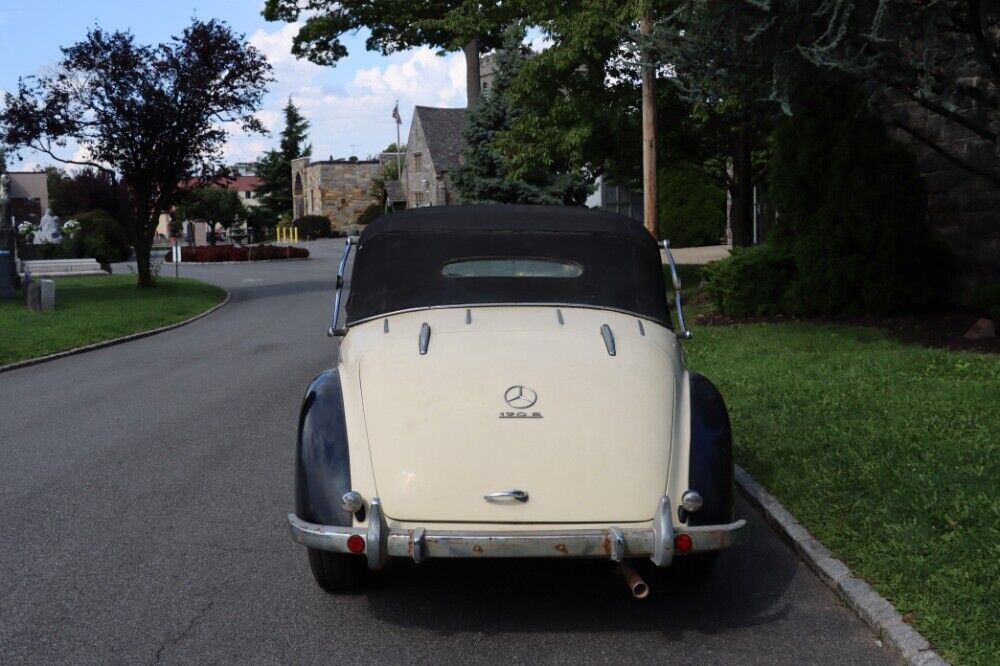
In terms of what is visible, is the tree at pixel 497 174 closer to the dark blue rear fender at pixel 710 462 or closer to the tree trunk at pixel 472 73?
the tree trunk at pixel 472 73

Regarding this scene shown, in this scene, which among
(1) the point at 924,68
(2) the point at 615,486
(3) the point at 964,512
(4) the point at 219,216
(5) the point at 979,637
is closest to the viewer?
(5) the point at 979,637

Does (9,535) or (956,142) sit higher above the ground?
(956,142)

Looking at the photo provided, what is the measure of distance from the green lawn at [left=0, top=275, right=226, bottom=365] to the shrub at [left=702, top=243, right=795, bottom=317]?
10269 millimetres

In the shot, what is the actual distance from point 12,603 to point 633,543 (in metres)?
2.95

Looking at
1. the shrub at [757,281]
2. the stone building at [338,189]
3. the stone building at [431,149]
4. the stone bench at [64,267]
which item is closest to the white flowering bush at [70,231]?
the stone bench at [64,267]

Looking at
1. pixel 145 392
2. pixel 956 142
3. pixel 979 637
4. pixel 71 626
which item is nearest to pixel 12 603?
pixel 71 626

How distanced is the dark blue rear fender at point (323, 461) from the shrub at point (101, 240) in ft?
123

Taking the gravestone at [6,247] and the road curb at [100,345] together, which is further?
the gravestone at [6,247]

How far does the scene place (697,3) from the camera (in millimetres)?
11812

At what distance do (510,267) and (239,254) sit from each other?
4719 cm

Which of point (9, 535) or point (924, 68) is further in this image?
point (924, 68)

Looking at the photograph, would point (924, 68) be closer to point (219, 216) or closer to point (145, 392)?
point (145, 392)

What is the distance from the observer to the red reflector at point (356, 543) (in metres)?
4.82

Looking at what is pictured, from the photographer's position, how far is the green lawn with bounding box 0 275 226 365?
18141 mm
